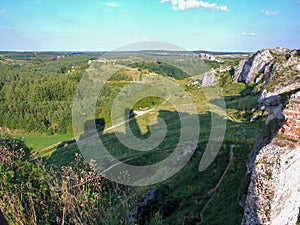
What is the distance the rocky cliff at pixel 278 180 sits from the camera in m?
8.46

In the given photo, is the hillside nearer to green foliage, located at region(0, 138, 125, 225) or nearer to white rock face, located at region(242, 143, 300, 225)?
green foliage, located at region(0, 138, 125, 225)

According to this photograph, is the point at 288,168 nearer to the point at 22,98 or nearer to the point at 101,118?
the point at 101,118

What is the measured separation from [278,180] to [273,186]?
0.25 meters

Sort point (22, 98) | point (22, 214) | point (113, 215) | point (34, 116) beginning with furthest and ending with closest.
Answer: point (22, 98)
point (34, 116)
point (113, 215)
point (22, 214)

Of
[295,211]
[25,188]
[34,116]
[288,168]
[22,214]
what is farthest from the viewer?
[34,116]

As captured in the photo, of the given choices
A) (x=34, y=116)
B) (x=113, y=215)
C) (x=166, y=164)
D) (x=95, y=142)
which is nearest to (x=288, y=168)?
(x=113, y=215)

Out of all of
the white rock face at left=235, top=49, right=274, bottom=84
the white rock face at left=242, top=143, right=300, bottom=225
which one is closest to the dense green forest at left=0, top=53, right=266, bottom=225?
the white rock face at left=242, top=143, right=300, bottom=225

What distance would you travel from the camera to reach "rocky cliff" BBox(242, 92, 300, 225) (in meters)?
8.46

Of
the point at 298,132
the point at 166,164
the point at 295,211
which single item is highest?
the point at 298,132

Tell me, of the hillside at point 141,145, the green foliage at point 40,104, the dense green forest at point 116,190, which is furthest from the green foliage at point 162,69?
the dense green forest at point 116,190

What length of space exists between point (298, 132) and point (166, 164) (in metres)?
9.96

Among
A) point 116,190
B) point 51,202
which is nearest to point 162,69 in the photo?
point 116,190

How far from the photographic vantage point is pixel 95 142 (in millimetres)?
39219

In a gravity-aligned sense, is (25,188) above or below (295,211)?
above
